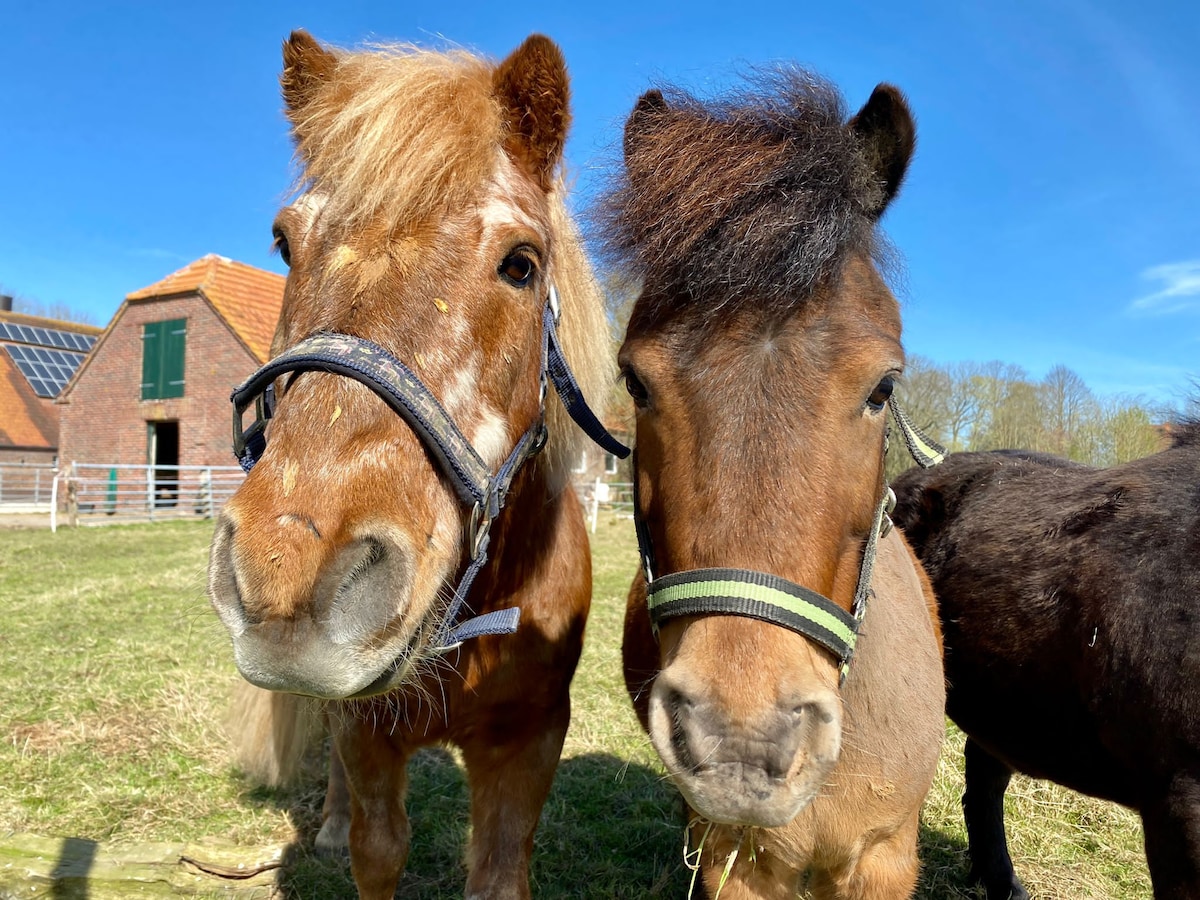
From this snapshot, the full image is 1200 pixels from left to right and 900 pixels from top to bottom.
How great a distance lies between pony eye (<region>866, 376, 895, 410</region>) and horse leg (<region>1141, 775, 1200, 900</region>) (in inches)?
62.5

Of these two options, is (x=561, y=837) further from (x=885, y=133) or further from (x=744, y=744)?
(x=885, y=133)

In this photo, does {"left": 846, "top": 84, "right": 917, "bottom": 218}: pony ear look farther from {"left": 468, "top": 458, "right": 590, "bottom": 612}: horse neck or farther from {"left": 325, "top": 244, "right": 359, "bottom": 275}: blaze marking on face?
{"left": 468, "top": 458, "right": 590, "bottom": 612}: horse neck

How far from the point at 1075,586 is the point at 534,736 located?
2.08 metres

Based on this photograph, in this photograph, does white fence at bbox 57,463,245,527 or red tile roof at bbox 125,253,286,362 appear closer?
white fence at bbox 57,463,245,527

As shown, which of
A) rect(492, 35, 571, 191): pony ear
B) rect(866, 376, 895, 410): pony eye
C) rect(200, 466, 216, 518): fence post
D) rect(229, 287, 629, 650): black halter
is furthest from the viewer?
rect(200, 466, 216, 518): fence post

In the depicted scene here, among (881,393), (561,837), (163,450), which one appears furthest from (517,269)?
(163,450)

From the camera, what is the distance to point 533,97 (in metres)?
2.22

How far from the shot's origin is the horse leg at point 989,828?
A: 3432mm

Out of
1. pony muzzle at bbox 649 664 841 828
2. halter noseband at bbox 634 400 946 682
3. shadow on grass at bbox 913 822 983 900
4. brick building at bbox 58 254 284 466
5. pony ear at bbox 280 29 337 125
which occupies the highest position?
brick building at bbox 58 254 284 466

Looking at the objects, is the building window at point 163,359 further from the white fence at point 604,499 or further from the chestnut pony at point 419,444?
the chestnut pony at point 419,444

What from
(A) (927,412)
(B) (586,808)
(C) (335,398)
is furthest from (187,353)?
(C) (335,398)

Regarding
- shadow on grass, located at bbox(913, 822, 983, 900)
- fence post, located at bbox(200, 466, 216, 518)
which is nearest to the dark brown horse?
shadow on grass, located at bbox(913, 822, 983, 900)

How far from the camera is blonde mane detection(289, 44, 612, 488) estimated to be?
6.11 ft

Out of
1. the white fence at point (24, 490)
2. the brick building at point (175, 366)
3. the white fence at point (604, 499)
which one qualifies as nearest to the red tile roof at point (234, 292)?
the brick building at point (175, 366)
